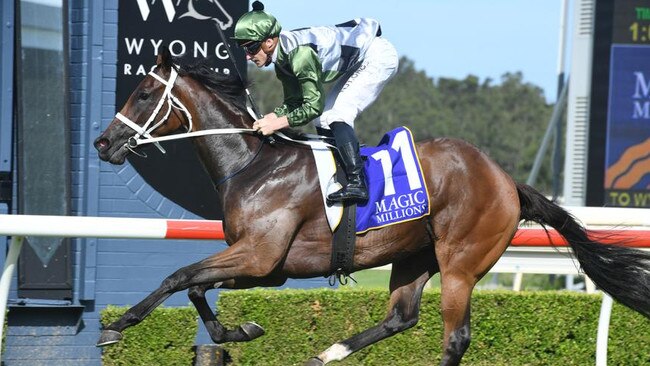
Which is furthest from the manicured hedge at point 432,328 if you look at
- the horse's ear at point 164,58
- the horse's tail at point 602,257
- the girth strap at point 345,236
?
the horse's ear at point 164,58

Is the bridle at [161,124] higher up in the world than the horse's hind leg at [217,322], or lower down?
higher up

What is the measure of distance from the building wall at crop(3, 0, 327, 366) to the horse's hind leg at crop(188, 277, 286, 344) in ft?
5.84

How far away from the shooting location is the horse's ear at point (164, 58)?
5.20m

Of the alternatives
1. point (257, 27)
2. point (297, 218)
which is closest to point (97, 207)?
point (297, 218)

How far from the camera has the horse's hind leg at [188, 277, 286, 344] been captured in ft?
16.9

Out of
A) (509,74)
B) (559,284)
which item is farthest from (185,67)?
(509,74)

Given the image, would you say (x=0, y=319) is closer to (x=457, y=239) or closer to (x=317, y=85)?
(x=317, y=85)

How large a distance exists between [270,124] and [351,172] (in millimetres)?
438

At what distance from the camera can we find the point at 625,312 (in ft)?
21.0

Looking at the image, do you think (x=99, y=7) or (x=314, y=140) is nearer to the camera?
(x=314, y=140)

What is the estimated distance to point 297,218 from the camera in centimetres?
511

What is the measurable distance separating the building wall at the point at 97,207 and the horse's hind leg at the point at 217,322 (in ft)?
5.84

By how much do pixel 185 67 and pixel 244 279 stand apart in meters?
1.02

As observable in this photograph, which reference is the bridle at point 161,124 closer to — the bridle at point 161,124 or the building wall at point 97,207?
the bridle at point 161,124
